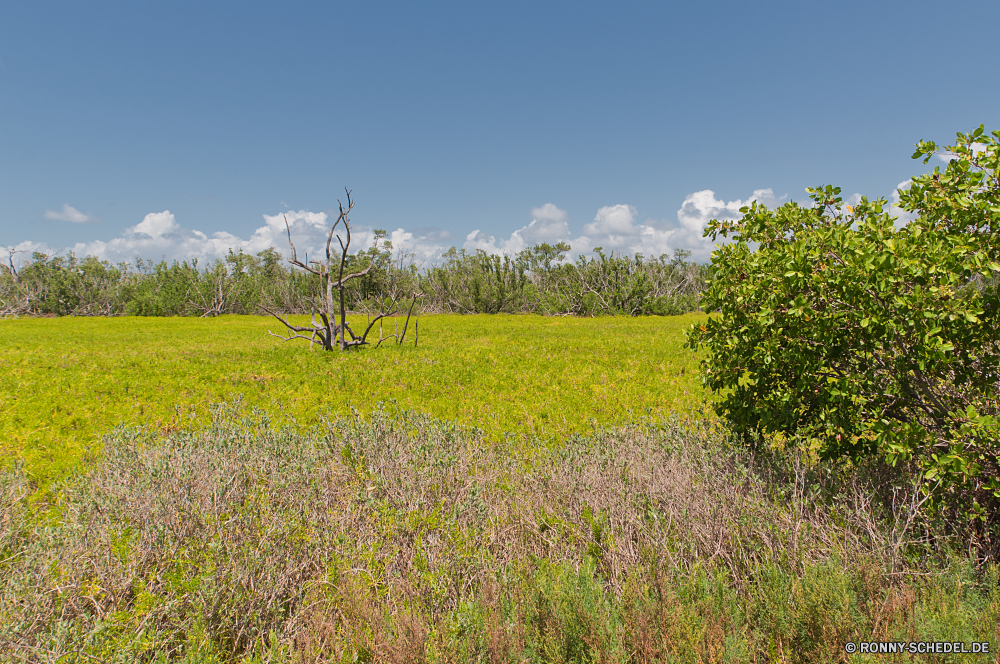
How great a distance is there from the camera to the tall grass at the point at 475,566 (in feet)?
8.70

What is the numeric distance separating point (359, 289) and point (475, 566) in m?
52.5

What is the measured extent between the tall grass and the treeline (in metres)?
38.5

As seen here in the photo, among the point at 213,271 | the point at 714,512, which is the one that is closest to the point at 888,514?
the point at 714,512

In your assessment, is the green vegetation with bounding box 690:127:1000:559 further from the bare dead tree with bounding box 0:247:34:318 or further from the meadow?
the bare dead tree with bounding box 0:247:34:318

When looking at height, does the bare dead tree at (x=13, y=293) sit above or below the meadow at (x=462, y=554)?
above

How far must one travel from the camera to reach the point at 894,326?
3230mm

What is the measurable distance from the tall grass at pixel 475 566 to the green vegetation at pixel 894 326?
1.68 feet

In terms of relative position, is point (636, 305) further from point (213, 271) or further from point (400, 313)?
point (213, 271)

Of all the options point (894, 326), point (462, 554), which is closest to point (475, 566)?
point (462, 554)

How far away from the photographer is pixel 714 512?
3.82m

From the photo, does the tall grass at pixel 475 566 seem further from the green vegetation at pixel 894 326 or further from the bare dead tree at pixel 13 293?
the bare dead tree at pixel 13 293

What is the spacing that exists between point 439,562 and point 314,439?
308 centimetres

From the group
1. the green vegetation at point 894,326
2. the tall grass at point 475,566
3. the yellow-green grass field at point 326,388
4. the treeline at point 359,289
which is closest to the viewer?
the tall grass at point 475,566

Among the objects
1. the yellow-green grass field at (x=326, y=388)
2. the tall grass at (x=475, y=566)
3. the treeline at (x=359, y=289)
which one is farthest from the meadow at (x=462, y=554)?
the treeline at (x=359, y=289)
